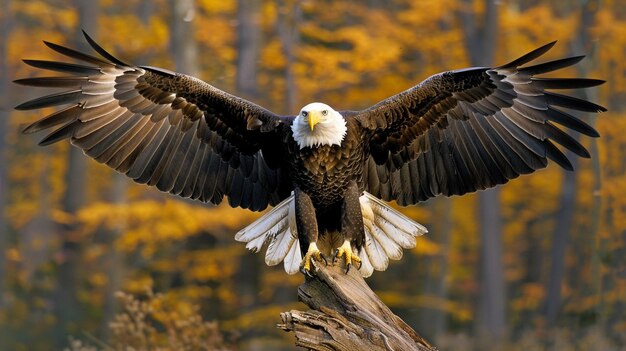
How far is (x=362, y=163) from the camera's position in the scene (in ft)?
22.3

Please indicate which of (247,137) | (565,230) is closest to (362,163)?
(247,137)

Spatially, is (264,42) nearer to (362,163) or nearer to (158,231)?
(158,231)

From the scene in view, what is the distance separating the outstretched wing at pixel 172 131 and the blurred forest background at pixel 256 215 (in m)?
5.32

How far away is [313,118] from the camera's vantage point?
6.24 m

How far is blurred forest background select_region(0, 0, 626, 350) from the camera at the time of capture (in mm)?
14219

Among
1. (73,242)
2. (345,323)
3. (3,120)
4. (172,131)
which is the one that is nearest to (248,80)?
(73,242)

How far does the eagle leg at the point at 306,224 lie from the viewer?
6488 millimetres

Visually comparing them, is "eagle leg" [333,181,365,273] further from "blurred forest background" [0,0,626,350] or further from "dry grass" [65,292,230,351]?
"blurred forest background" [0,0,626,350]

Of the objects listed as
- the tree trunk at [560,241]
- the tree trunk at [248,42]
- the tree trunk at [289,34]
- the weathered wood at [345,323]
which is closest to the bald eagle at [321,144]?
the weathered wood at [345,323]

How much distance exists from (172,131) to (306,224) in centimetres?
122

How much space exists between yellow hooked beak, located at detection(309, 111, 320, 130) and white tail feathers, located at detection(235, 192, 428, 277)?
88 cm

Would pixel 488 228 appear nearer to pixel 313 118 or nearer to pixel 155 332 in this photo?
pixel 155 332

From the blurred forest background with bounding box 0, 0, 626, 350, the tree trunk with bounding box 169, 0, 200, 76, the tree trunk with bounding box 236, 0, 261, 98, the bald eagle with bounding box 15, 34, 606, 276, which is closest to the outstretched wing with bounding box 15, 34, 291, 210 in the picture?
the bald eagle with bounding box 15, 34, 606, 276

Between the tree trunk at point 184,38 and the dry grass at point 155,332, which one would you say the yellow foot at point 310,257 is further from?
the tree trunk at point 184,38
